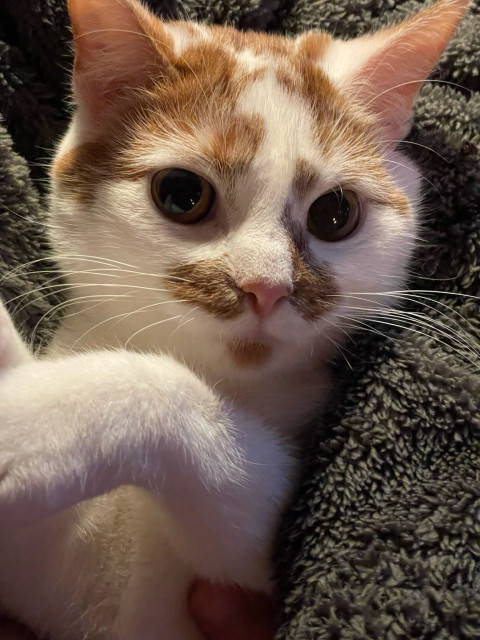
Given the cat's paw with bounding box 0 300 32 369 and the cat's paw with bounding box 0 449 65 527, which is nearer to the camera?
the cat's paw with bounding box 0 449 65 527

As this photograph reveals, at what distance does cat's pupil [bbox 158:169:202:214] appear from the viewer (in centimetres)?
82

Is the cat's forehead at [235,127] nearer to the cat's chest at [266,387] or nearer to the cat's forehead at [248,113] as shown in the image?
the cat's forehead at [248,113]

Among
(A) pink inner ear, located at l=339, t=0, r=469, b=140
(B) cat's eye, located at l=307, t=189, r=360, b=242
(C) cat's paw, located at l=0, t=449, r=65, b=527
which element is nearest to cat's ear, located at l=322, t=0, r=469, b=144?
(A) pink inner ear, located at l=339, t=0, r=469, b=140

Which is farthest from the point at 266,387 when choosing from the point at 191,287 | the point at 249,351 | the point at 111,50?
the point at 111,50

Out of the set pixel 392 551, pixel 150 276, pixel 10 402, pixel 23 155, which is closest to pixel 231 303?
pixel 150 276

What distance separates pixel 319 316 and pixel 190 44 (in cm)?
50

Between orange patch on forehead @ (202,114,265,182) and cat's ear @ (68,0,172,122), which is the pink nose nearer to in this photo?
orange patch on forehead @ (202,114,265,182)

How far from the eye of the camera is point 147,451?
0.68m

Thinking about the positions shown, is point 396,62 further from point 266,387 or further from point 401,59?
point 266,387

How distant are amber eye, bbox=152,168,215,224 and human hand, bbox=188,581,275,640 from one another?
529 mm

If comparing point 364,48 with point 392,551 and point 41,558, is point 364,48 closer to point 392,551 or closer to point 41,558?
point 392,551

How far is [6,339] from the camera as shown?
2.46 feet

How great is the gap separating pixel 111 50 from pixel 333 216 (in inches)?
16.4

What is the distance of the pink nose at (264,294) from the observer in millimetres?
737
